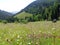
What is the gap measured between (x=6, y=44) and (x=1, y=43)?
15.8 inches

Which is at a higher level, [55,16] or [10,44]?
[10,44]

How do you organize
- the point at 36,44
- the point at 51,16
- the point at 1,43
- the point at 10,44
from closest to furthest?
the point at 36,44
the point at 10,44
the point at 1,43
the point at 51,16

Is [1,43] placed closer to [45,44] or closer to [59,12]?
[45,44]

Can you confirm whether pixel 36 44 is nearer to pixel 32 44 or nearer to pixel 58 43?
pixel 32 44

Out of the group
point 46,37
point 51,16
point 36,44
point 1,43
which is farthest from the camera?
point 51,16

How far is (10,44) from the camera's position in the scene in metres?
6.91

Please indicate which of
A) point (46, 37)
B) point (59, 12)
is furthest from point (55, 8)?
point (46, 37)

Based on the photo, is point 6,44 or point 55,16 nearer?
point 6,44

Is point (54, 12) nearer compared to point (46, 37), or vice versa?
point (46, 37)

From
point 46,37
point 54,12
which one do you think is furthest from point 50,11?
point 46,37

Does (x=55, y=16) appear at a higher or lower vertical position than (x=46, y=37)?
lower

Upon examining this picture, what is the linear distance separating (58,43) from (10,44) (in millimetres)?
1678

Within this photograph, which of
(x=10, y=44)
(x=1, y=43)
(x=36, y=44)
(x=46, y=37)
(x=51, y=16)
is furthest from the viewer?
(x=51, y=16)

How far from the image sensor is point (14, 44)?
7137 mm
